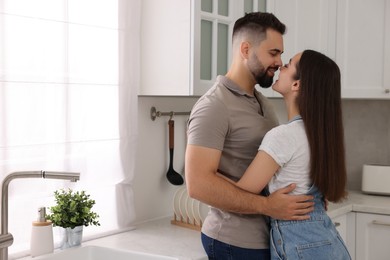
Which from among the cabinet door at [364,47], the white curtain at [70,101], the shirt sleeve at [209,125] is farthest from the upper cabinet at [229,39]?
the shirt sleeve at [209,125]

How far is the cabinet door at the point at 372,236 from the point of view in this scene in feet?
10.2

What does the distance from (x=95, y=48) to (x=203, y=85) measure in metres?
0.49

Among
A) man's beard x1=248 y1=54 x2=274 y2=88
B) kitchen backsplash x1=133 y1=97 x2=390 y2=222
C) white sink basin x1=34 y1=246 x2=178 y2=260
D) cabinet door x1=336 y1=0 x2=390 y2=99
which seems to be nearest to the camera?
man's beard x1=248 y1=54 x2=274 y2=88

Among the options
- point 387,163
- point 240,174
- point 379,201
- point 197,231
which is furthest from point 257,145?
point 387,163

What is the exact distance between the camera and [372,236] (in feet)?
10.3

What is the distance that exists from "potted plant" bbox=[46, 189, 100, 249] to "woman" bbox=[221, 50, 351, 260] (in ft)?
2.19

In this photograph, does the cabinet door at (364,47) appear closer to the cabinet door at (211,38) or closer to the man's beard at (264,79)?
the cabinet door at (211,38)

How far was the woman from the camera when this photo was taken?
182cm

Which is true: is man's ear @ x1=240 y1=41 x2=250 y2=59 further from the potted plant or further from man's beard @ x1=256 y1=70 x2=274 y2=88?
the potted plant

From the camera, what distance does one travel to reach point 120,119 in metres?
2.51

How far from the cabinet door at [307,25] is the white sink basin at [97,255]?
1.24 meters

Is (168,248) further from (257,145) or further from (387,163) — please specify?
(387,163)

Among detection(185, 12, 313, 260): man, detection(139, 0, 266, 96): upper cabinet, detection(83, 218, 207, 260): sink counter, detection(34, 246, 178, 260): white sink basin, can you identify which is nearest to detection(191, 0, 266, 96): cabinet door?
detection(139, 0, 266, 96): upper cabinet

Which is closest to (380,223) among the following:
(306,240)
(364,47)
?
(364,47)
